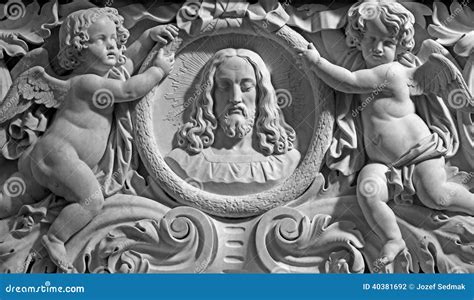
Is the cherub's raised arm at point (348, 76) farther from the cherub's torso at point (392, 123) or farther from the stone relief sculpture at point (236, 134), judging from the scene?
the stone relief sculpture at point (236, 134)

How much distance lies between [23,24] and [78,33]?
0.34m

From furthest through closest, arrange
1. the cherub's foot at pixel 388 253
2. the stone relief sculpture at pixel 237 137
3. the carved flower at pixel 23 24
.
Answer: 1. the carved flower at pixel 23 24
2. the stone relief sculpture at pixel 237 137
3. the cherub's foot at pixel 388 253

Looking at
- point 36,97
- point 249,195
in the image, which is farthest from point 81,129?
point 249,195

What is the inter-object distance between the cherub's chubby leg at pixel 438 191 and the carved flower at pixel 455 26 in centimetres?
58

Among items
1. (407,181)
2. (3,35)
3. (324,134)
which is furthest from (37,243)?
(407,181)

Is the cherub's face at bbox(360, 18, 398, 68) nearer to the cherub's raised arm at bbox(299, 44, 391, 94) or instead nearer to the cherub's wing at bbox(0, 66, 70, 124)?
the cherub's raised arm at bbox(299, 44, 391, 94)

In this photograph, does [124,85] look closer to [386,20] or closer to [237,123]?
[237,123]

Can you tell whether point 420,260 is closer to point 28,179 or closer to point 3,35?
point 28,179

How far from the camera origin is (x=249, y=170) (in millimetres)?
4691

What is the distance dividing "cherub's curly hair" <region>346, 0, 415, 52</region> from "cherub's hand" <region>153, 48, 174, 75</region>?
82 centimetres

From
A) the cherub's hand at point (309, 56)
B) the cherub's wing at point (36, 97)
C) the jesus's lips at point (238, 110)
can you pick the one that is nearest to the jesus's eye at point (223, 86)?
the jesus's lips at point (238, 110)

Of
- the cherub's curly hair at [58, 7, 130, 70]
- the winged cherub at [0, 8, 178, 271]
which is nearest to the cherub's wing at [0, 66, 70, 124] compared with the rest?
the winged cherub at [0, 8, 178, 271]

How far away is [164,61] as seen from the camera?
4.75 meters

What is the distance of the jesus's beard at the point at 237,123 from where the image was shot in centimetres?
470
